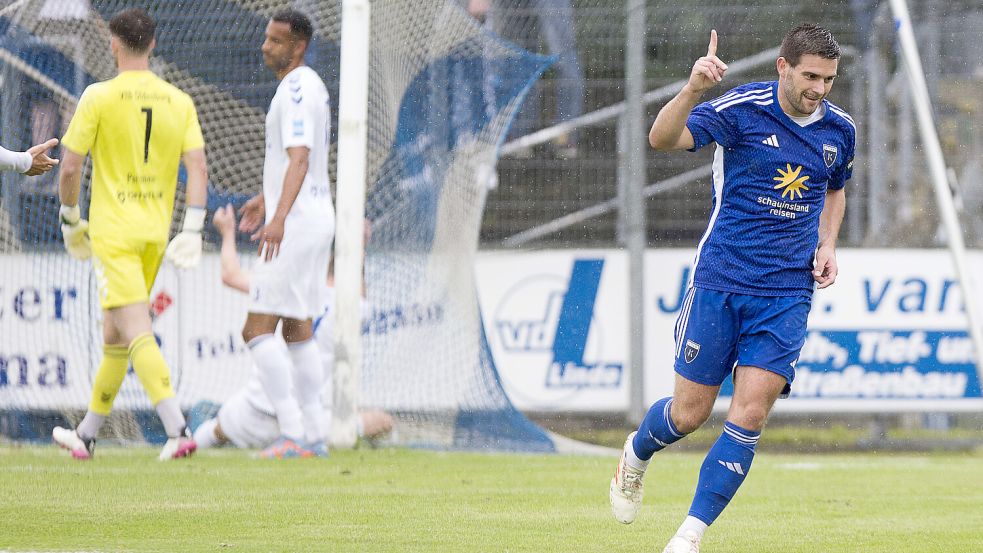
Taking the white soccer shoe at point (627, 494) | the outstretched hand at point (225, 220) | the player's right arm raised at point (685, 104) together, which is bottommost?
the white soccer shoe at point (627, 494)

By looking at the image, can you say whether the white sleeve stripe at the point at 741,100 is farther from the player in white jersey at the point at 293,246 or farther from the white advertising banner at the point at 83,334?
the white advertising banner at the point at 83,334

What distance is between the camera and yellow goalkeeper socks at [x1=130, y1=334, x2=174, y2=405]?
24.4ft

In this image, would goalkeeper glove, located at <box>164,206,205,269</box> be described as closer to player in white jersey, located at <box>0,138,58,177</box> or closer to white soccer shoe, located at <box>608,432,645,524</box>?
player in white jersey, located at <box>0,138,58,177</box>

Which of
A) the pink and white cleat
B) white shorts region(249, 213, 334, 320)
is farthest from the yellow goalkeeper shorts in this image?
the pink and white cleat

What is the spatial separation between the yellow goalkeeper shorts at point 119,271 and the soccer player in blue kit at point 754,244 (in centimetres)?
345

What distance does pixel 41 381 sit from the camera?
31.7 ft

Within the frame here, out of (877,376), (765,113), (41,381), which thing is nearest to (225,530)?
(765,113)

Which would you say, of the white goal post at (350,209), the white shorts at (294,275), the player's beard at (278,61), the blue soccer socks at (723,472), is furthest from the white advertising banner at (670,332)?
the blue soccer socks at (723,472)

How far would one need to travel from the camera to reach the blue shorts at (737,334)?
4816mm

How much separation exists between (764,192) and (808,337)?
5738mm

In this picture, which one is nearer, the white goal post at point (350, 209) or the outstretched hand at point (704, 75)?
the outstretched hand at point (704, 75)

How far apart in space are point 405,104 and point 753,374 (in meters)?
4.93

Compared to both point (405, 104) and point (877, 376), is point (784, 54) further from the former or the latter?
point (877, 376)

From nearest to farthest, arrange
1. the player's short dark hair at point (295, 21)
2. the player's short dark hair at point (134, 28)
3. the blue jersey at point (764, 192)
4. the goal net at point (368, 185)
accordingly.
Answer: the blue jersey at point (764, 192) < the player's short dark hair at point (134, 28) < the player's short dark hair at point (295, 21) < the goal net at point (368, 185)
